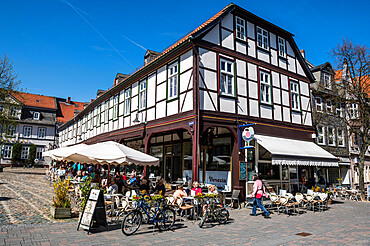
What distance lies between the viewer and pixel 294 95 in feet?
59.0

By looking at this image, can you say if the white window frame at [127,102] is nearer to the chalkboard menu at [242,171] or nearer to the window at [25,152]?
the chalkboard menu at [242,171]

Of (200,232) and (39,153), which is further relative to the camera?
(39,153)

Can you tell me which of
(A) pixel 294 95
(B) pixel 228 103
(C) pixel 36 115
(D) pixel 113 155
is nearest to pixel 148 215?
(D) pixel 113 155

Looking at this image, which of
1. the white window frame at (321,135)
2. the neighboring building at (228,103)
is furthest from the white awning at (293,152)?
the white window frame at (321,135)

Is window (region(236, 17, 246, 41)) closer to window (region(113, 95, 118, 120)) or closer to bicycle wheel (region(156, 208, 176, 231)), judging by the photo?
bicycle wheel (region(156, 208, 176, 231))

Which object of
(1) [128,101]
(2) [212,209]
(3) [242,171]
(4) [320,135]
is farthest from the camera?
(4) [320,135]

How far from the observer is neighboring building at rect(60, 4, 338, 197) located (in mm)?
13273

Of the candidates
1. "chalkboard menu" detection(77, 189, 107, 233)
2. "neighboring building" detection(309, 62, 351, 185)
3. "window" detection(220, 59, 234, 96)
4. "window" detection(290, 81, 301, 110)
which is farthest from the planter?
"neighboring building" detection(309, 62, 351, 185)

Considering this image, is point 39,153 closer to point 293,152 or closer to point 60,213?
point 60,213

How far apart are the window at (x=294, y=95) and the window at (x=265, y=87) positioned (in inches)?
94.4

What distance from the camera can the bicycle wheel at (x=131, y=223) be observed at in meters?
7.36

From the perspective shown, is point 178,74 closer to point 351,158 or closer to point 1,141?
point 351,158

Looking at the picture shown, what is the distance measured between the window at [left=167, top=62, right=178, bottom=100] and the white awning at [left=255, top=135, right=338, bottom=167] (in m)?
4.90

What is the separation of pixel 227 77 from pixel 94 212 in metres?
9.48
